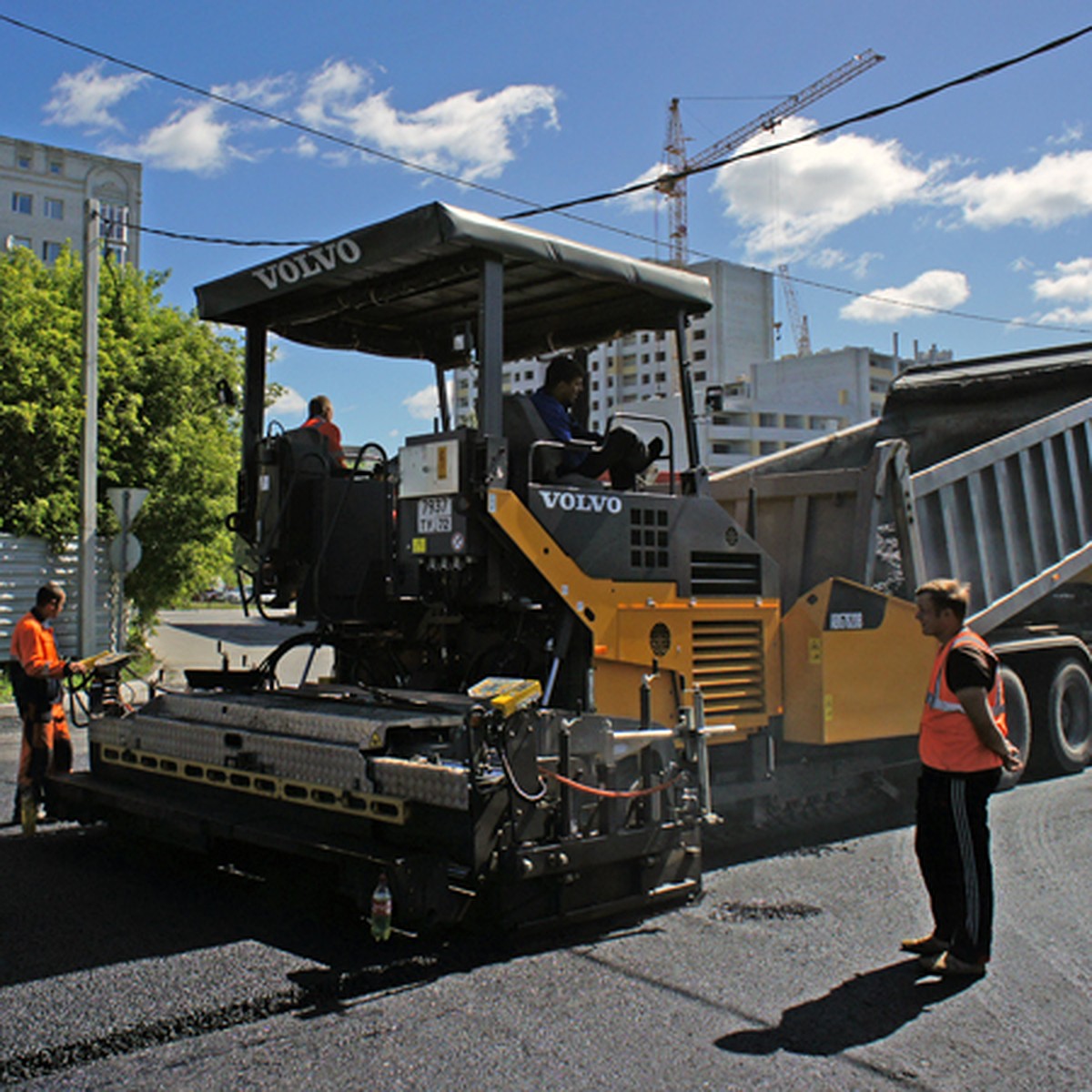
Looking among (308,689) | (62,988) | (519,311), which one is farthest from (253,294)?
(62,988)

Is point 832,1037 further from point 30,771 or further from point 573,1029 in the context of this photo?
point 30,771

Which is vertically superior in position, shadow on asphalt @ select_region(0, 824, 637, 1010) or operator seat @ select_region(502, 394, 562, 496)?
operator seat @ select_region(502, 394, 562, 496)

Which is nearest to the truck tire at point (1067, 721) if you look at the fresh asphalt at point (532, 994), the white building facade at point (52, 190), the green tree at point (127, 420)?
the fresh asphalt at point (532, 994)

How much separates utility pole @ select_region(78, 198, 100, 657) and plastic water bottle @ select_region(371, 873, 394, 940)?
37.0ft

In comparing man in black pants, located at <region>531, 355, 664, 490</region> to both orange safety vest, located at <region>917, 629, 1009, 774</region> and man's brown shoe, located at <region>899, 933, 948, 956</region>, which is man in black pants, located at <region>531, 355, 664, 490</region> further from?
man's brown shoe, located at <region>899, 933, 948, 956</region>

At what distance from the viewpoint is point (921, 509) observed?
26.5 feet

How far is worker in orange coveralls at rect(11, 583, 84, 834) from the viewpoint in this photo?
7242 mm

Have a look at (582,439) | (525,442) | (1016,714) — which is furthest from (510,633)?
(1016,714)

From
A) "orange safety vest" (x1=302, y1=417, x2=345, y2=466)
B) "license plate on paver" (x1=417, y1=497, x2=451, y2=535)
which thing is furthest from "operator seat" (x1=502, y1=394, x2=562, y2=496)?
"orange safety vest" (x1=302, y1=417, x2=345, y2=466)

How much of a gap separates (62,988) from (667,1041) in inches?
86.4

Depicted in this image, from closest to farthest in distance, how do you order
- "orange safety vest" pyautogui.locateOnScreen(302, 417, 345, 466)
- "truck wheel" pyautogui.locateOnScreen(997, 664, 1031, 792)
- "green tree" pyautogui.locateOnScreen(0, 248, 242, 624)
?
"orange safety vest" pyautogui.locateOnScreen(302, 417, 345, 466) → "truck wheel" pyautogui.locateOnScreen(997, 664, 1031, 792) → "green tree" pyautogui.locateOnScreen(0, 248, 242, 624)

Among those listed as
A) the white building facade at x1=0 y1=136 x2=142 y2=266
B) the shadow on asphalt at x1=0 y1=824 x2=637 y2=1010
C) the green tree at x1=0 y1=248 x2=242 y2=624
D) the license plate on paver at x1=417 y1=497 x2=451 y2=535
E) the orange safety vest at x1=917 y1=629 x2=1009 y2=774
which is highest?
the white building facade at x1=0 y1=136 x2=142 y2=266

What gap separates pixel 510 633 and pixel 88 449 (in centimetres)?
A: 1035

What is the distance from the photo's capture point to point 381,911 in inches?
169
